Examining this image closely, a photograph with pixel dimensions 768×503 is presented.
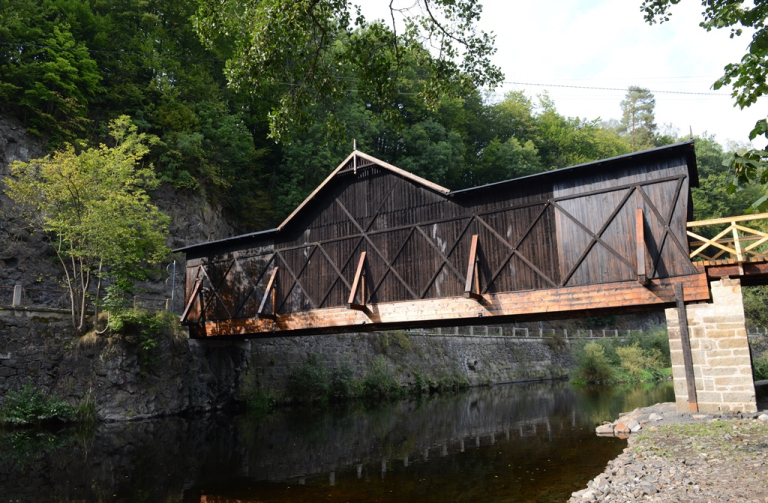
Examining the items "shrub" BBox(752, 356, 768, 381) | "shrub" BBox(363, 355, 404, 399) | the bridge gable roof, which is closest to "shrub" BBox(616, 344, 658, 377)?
"shrub" BBox(752, 356, 768, 381)

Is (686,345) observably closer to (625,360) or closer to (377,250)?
(377,250)

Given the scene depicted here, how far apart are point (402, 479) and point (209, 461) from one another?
4.70 metres

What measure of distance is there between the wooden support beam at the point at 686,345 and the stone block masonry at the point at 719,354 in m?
0.08

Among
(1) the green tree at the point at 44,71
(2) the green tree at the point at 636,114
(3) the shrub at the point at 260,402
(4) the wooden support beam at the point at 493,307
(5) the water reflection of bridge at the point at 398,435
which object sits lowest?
(5) the water reflection of bridge at the point at 398,435

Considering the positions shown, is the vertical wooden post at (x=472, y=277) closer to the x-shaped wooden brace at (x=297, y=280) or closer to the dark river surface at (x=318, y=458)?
the dark river surface at (x=318, y=458)

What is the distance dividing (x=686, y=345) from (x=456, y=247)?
6205 millimetres

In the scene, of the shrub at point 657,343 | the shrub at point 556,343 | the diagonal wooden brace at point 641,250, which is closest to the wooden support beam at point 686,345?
the diagonal wooden brace at point 641,250

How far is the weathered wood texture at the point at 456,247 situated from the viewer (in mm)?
13453

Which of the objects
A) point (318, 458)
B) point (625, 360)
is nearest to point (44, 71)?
point (318, 458)

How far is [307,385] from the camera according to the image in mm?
24047

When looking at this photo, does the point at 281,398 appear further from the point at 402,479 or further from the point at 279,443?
the point at 402,479

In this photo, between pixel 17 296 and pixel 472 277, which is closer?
pixel 472 277

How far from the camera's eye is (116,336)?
19.4 meters

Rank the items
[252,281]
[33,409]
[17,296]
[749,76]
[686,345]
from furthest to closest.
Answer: [252,281] → [17,296] → [33,409] → [686,345] → [749,76]
